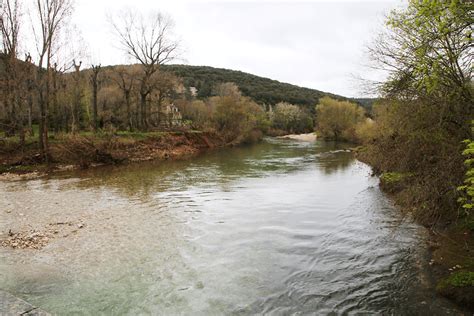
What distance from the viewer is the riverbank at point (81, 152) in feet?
73.0

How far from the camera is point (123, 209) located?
13.3 metres

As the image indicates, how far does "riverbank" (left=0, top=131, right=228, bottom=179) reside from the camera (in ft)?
73.0

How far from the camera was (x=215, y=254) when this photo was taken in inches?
353

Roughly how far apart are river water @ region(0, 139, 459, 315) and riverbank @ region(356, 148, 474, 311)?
30 centimetres

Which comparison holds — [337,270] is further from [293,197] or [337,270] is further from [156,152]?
[156,152]

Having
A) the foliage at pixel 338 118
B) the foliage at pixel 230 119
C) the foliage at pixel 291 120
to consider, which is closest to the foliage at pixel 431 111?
the foliage at pixel 230 119

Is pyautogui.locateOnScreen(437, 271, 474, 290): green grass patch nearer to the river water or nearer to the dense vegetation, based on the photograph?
the river water

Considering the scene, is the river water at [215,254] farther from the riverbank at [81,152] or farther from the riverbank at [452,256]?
the riverbank at [81,152]

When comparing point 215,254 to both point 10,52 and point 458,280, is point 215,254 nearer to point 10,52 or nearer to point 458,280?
point 458,280

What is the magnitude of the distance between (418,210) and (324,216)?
4314 mm

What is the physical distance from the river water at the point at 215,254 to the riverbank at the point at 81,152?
569 cm

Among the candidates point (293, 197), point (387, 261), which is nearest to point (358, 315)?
point (387, 261)

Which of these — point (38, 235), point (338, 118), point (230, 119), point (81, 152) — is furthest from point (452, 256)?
point (338, 118)

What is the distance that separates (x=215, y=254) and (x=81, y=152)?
20.1 metres
